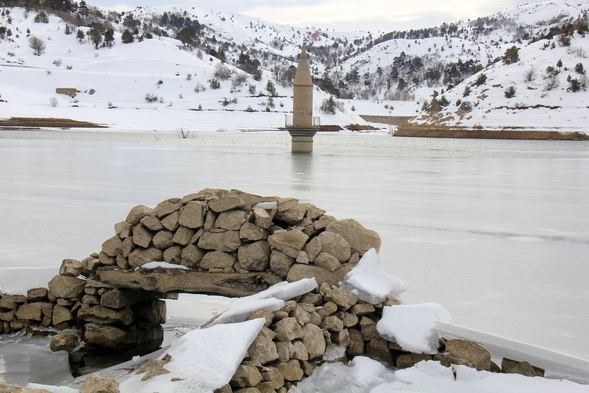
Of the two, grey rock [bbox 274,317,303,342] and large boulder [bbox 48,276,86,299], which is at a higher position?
grey rock [bbox 274,317,303,342]

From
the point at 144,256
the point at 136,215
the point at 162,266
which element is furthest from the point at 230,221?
the point at 136,215

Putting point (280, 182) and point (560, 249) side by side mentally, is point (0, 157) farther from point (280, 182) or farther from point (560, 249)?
point (560, 249)

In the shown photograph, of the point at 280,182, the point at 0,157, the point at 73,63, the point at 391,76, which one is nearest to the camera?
the point at 280,182

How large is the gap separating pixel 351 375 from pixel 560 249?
163 inches

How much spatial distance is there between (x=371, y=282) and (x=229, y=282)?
117cm

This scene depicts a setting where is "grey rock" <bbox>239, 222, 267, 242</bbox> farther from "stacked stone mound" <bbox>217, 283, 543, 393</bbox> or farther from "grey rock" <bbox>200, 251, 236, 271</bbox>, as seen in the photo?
"stacked stone mound" <bbox>217, 283, 543, 393</bbox>

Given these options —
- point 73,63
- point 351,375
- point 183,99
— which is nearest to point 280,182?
point 351,375

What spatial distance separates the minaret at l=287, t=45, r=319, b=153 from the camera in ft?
94.8

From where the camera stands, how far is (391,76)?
483 feet

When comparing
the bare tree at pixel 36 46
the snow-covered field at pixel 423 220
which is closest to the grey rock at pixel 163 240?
the snow-covered field at pixel 423 220

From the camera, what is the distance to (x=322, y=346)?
4.72 metres

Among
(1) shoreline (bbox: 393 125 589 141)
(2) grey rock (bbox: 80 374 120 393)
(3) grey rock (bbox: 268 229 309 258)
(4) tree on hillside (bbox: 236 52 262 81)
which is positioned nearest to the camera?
(2) grey rock (bbox: 80 374 120 393)

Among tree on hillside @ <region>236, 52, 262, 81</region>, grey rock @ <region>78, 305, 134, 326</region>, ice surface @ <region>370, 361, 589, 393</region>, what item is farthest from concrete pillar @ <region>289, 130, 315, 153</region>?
tree on hillside @ <region>236, 52, 262, 81</region>

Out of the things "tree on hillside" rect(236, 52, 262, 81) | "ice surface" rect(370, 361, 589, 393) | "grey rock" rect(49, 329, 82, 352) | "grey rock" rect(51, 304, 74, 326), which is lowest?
"grey rock" rect(49, 329, 82, 352)
